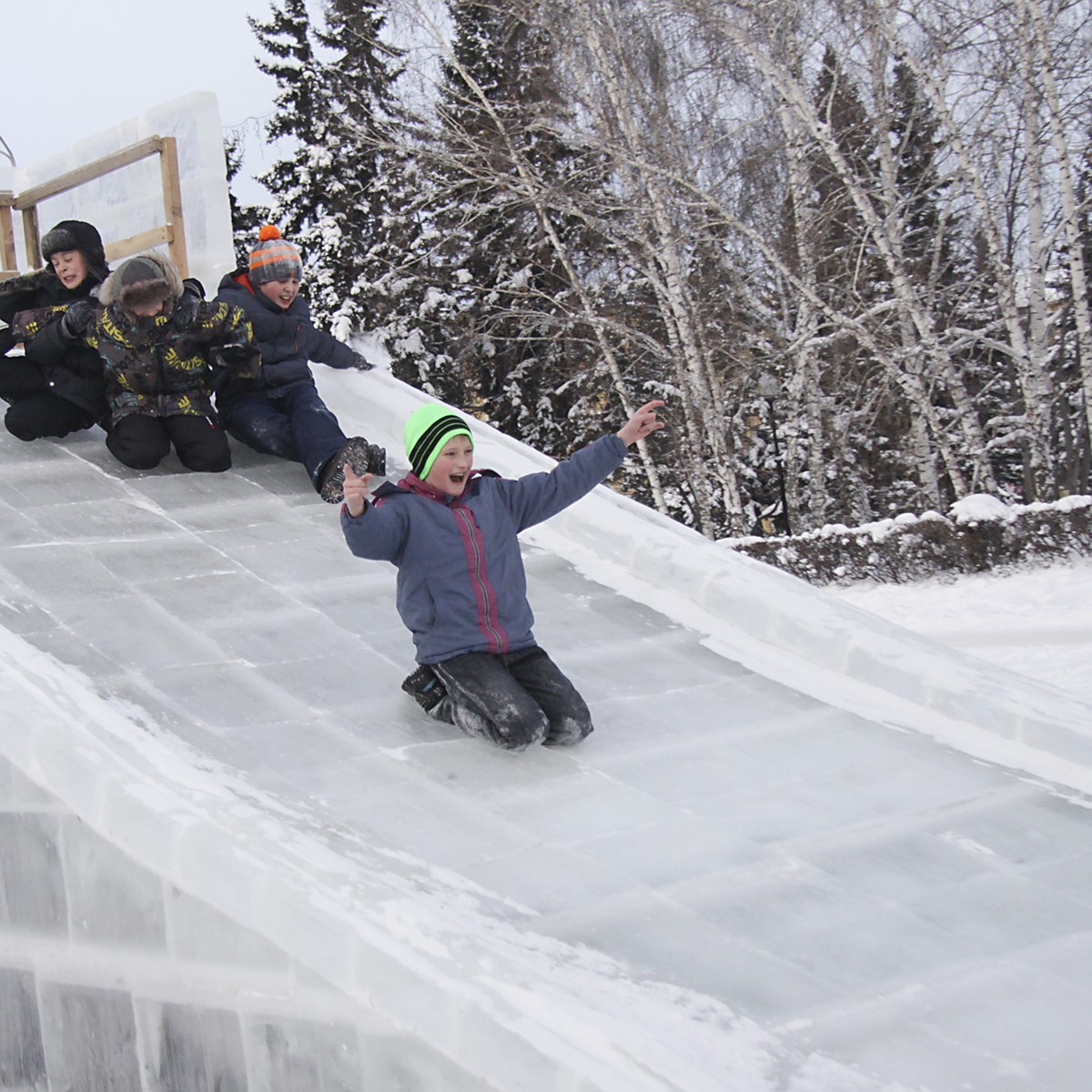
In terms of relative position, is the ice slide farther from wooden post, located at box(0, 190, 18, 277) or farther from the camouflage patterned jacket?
wooden post, located at box(0, 190, 18, 277)

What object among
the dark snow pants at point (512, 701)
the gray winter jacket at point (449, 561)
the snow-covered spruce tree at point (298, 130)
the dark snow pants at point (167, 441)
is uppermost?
the snow-covered spruce tree at point (298, 130)

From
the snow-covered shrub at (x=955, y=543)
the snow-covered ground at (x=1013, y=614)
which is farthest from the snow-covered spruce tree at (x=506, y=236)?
the snow-covered ground at (x=1013, y=614)

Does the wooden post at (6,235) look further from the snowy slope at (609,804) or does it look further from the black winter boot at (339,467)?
the black winter boot at (339,467)

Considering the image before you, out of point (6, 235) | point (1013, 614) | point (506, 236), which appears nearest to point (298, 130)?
point (506, 236)

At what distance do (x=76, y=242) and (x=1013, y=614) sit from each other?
5140 mm

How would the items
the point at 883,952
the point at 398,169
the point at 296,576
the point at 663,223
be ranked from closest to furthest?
the point at 883,952 → the point at 296,576 → the point at 663,223 → the point at 398,169

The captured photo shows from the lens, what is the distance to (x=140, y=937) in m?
2.27

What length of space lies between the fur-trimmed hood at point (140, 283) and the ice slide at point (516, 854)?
968mm

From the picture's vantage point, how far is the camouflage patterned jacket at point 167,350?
441cm

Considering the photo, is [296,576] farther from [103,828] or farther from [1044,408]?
[1044,408]

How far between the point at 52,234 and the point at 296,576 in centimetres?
196

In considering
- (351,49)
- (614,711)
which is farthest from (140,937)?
(351,49)

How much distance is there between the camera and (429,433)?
303cm

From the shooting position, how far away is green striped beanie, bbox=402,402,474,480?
9.87ft
